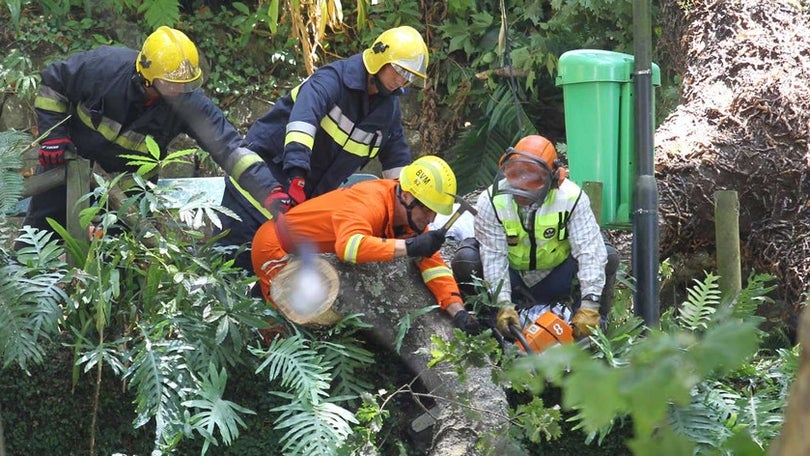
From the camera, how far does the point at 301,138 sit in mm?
5754

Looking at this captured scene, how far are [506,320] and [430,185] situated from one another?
0.72 meters

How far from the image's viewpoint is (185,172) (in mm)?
10055

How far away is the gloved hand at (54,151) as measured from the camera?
556 cm

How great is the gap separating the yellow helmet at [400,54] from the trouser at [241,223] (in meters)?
0.95

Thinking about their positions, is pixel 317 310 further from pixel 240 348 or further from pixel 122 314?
pixel 122 314

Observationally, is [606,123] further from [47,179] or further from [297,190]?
[47,179]

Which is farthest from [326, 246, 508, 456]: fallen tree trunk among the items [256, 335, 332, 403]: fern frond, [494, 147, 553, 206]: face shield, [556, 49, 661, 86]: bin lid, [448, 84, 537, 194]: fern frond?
[448, 84, 537, 194]: fern frond

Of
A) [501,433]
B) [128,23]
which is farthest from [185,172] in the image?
[501,433]

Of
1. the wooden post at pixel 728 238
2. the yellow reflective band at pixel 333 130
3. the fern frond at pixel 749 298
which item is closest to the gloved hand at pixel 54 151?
the yellow reflective band at pixel 333 130

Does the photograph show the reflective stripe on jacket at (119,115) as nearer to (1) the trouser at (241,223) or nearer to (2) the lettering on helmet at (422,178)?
(1) the trouser at (241,223)

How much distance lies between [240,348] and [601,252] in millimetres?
1765

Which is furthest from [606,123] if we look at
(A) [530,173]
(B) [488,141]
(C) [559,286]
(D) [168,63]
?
(B) [488,141]

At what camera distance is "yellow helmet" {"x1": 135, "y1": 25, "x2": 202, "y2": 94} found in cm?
582

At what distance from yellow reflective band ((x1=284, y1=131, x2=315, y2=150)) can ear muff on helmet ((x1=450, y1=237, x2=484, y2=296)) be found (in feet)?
3.03
